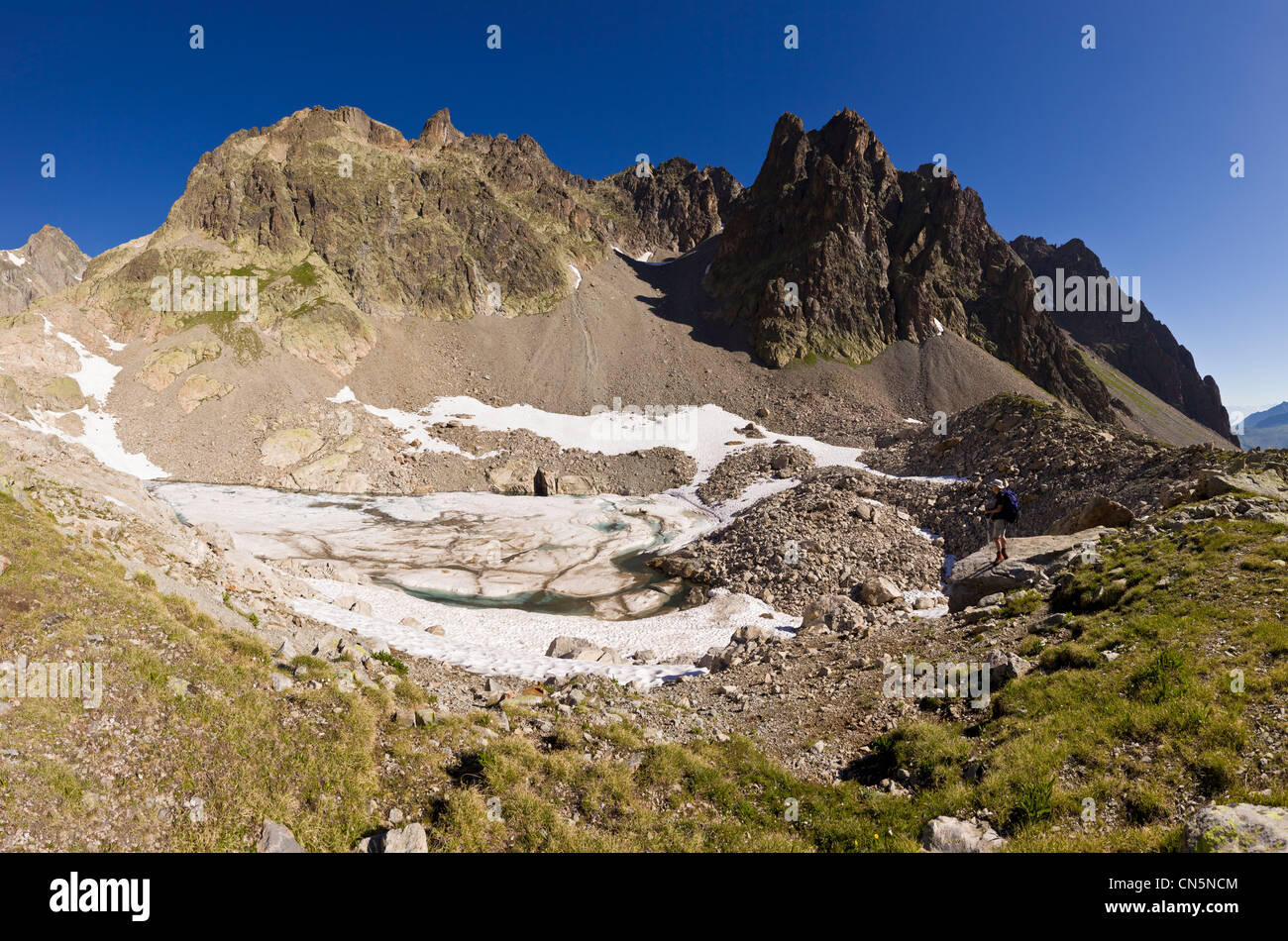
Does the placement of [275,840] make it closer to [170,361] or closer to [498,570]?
[498,570]

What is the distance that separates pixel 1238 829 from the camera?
5195 mm

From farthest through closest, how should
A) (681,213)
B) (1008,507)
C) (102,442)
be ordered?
(681,213), (102,442), (1008,507)

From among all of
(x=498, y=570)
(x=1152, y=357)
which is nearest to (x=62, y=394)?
(x=498, y=570)

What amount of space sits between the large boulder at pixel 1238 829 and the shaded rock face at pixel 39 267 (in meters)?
242

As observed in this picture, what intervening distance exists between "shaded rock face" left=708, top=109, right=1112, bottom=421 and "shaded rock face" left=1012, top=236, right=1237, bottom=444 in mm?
87217

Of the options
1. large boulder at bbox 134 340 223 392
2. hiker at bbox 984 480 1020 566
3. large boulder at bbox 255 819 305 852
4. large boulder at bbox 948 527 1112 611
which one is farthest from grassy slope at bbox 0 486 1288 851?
large boulder at bbox 134 340 223 392

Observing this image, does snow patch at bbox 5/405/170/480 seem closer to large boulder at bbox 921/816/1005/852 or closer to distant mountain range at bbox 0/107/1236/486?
distant mountain range at bbox 0/107/1236/486

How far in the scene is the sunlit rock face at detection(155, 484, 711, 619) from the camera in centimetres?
3159

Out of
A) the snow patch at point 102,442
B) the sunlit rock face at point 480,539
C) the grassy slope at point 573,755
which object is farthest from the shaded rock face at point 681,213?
the grassy slope at point 573,755

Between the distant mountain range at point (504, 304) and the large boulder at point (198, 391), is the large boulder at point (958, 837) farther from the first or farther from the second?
the large boulder at point (198, 391)

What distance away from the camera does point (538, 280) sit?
117 meters

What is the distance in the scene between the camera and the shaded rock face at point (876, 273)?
108 meters

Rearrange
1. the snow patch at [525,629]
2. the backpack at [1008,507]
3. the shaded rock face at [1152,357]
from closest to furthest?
the snow patch at [525,629]
the backpack at [1008,507]
the shaded rock face at [1152,357]

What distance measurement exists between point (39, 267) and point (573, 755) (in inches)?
10828
